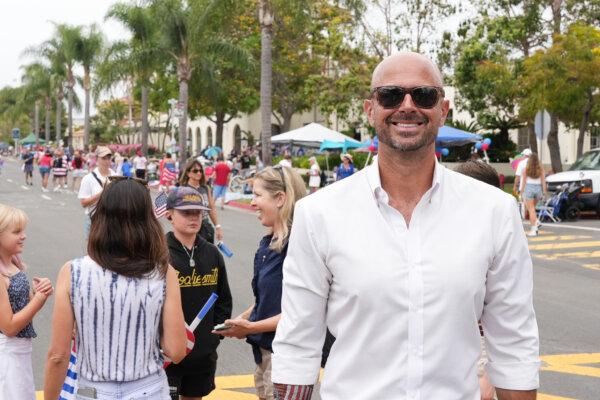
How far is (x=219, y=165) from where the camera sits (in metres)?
25.1

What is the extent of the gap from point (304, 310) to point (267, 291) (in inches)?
Answer: 75.1

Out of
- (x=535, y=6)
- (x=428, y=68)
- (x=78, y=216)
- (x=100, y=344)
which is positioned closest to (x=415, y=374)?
(x=428, y=68)

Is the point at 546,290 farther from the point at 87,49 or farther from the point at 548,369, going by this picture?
the point at 87,49

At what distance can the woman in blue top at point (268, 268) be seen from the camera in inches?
173

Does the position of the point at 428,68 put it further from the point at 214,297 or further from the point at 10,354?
the point at 10,354

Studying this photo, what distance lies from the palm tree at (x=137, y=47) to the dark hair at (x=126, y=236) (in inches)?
1556

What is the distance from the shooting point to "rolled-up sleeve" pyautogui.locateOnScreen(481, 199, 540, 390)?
2.56 m

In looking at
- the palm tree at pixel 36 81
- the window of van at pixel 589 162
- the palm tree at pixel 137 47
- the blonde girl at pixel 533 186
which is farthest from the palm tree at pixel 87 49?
the blonde girl at pixel 533 186

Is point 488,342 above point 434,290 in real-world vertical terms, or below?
below

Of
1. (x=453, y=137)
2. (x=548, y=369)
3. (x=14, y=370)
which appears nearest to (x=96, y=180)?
(x=548, y=369)

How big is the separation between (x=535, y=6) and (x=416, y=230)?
33.7m

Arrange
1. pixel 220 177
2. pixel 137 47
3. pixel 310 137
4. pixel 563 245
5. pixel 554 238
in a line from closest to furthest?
1. pixel 563 245
2. pixel 554 238
3. pixel 220 177
4. pixel 310 137
5. pixel 137 47

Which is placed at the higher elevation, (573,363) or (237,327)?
(237,327)

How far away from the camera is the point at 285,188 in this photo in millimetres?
4770
